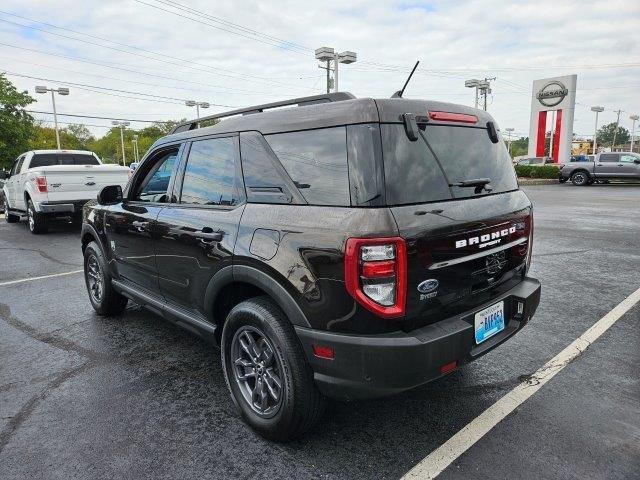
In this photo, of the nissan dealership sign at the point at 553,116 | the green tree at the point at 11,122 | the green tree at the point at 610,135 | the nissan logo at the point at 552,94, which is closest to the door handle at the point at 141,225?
the green tree at the point at 11,122

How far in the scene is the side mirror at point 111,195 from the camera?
430 cm

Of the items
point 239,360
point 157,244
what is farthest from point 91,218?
point 239,360

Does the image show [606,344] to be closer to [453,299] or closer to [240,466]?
[453,299]

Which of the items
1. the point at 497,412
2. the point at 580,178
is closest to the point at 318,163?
the point at 497,412

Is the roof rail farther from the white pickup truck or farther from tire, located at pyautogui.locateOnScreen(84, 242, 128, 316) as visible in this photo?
the white pickup truck

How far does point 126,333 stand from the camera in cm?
439

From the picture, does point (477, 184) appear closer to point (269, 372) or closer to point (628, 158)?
point (269, 372)

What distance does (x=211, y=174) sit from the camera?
3166mm

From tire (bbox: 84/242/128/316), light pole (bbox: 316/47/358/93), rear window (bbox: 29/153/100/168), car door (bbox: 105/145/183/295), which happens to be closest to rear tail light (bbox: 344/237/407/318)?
car door (bbox: 105/145/183/295)

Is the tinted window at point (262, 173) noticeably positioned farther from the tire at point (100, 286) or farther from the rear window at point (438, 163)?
the tire at point (100, 286)

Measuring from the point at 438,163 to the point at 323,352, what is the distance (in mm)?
1187

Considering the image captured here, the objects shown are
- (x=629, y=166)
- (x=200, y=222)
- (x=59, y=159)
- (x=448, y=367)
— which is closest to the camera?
(x=448, y=367)

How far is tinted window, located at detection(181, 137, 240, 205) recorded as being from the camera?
9.80ft

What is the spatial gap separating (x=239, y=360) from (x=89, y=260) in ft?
9.79
